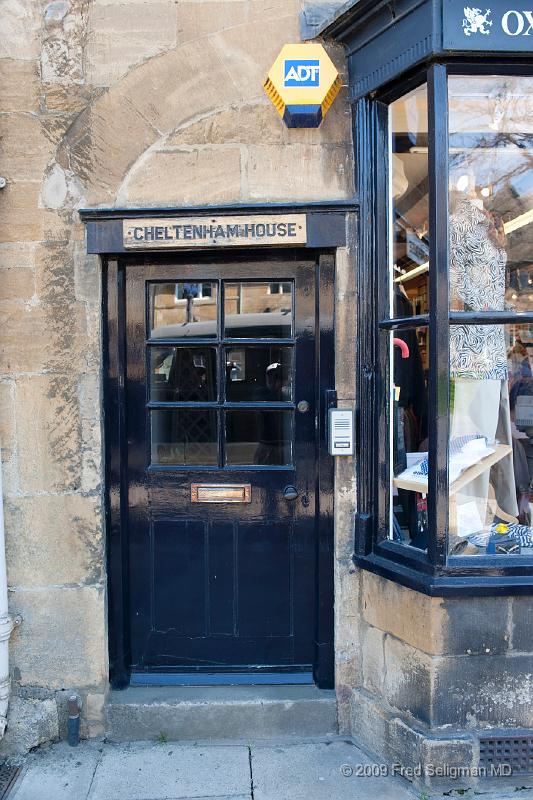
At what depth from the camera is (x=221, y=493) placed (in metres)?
3.39

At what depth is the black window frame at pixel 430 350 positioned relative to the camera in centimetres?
287

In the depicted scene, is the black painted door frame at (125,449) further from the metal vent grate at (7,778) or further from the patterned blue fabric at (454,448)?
the metal vent grate at (7,778)

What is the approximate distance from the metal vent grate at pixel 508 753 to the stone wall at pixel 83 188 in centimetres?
74

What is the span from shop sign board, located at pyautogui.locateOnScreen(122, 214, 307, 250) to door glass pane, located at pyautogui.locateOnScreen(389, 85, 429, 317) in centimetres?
50

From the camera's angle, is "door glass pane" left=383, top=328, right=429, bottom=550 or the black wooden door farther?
the black wooden door

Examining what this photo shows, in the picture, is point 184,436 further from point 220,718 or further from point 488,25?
point 488,25

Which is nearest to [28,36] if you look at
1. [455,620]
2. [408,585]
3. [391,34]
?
[391,34]

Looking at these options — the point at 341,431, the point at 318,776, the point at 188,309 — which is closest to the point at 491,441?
the point at 341,431

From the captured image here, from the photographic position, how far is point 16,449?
3260mm

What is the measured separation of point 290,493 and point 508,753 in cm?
162

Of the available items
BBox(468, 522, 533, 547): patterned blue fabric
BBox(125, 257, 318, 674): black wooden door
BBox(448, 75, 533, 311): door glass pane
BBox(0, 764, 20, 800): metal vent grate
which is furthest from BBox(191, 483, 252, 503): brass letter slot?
BBox(0, 764, 20, 800): metal vent grate

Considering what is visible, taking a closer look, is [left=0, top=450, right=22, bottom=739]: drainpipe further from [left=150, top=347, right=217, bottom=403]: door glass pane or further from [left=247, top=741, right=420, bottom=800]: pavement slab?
[left=247, top=741, right=420, bottom=800]: pavement slab

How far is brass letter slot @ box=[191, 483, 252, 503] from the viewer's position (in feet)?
11.1

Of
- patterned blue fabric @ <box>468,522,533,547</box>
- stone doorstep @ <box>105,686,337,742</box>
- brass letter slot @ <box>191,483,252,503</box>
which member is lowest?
stone doorstep @ <box>105,686,337,742</box>
